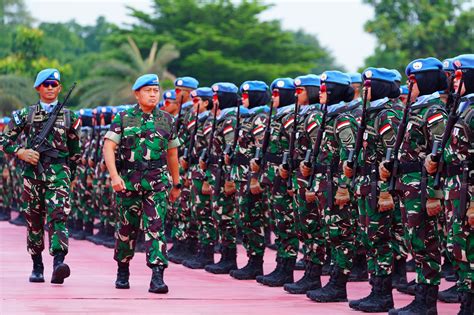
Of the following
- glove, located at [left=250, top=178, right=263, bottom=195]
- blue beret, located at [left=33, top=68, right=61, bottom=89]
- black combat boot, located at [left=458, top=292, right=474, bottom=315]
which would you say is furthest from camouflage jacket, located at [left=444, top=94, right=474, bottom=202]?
blue beret, located at [left=33, top=68, right=61, bottom=89]

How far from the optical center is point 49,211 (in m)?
10.6

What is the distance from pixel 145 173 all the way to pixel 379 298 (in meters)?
2.39

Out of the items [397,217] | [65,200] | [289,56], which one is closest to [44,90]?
[65,200]

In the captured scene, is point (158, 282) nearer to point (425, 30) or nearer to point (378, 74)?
point (378, 74)

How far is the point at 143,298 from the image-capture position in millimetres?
9836

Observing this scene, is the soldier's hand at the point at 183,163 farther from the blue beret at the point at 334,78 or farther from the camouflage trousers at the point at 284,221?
the blue beret at the point at 334,78

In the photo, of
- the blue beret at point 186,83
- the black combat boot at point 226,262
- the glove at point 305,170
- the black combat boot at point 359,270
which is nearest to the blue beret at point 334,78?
the glove at point 305,170

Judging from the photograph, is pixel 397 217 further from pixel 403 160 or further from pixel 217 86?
pixel 217 86

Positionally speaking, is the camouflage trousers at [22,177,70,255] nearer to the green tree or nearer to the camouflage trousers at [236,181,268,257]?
the camouflage trousers at [236,181,268,257]

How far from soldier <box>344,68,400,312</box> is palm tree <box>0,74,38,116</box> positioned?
2708 centimetres

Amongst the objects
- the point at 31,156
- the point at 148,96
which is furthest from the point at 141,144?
the point at 31,156

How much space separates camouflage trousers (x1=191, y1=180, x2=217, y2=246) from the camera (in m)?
13.1

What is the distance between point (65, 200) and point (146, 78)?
1387 mm

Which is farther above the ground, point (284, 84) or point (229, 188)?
point (284, 84)
